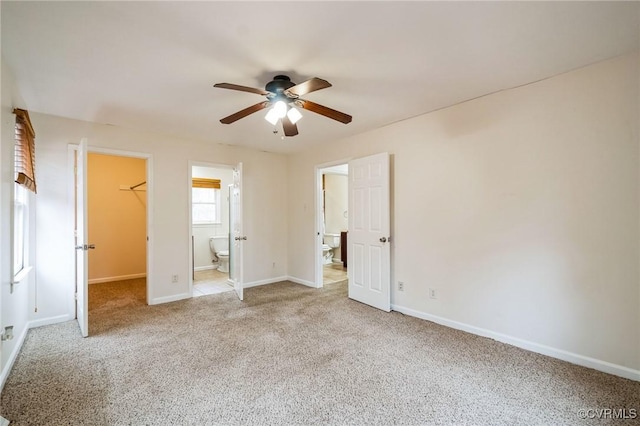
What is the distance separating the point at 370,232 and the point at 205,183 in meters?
4.09

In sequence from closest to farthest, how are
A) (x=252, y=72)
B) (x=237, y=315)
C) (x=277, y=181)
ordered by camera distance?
(x=252, y=72)
(x=237, y=315)
(x=277, y=181)

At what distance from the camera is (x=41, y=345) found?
271 centimetres

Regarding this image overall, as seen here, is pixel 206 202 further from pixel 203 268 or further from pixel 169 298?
pixel 169 298

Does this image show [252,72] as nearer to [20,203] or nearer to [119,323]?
[20,203]

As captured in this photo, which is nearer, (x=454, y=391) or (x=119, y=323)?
(x=454, y=391)

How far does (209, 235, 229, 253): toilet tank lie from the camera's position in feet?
20.4

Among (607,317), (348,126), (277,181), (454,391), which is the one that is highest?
(348,126)

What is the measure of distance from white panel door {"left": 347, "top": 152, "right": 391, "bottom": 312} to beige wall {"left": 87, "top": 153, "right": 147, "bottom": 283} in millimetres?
3907

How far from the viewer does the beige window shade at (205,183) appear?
20.1ft

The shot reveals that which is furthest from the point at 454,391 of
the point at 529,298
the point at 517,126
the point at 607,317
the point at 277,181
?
the point at 277,181

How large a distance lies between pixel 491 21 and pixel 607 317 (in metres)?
2.33

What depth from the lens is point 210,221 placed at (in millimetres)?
6461

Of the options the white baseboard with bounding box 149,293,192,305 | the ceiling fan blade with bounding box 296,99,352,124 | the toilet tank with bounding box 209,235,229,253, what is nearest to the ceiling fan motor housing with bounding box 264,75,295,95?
the ceiling fan blade with bounding box 296,99,352,124

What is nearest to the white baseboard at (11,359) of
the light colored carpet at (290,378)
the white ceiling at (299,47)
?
the light colored carpet at (290,378)
